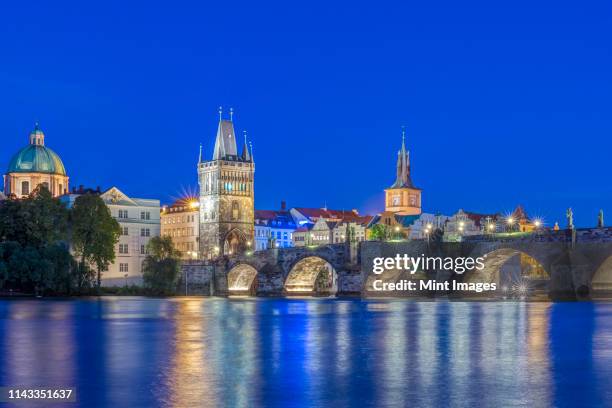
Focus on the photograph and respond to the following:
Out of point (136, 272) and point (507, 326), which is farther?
point (136, 272)

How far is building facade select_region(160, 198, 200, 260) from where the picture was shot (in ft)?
500

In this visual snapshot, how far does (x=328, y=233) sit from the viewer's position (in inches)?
6796

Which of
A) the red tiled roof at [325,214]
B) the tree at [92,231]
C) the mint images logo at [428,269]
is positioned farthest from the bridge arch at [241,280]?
the red tiled roof at [325,214]

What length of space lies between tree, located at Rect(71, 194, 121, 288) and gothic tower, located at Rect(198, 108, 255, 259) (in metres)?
36.4

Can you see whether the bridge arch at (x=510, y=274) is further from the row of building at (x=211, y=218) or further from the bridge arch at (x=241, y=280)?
the bridge arch at (x=241, y=280)

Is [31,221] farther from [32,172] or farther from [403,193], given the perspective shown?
[403,193]

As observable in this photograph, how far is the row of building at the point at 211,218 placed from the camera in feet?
436

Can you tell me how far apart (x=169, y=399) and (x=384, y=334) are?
1957cm

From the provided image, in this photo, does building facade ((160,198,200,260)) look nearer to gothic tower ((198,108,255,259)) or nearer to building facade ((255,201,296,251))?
gothic tower ((198,108,255,259))

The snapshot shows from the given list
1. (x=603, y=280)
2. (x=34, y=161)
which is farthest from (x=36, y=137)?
(x=603, y=280)

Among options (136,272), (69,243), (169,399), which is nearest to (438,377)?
(169,399)

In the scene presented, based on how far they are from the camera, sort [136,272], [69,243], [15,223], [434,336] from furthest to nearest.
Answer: [136,272] < [69,243] < [15,223] < [434,336]

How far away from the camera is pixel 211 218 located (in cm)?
14788

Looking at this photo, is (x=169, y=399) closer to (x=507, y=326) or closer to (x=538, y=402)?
(x=538, y=402)
